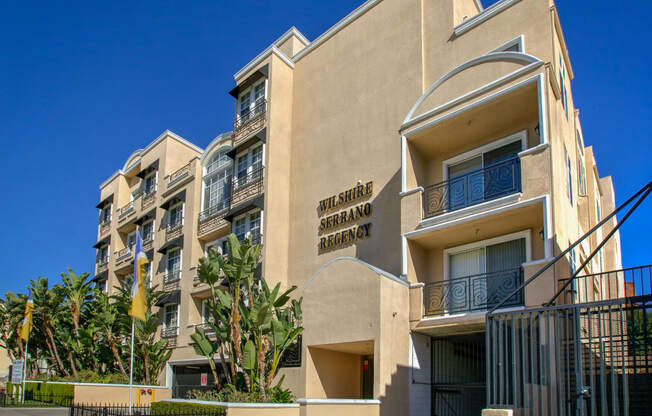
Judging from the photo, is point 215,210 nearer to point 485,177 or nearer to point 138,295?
point 138,295

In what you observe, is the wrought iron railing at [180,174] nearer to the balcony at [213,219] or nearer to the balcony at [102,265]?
the balcony at [213,219]

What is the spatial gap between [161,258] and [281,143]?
1371cm

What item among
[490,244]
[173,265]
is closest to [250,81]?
[173,265]

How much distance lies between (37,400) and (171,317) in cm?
802

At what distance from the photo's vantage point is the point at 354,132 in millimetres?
23359

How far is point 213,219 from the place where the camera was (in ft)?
102

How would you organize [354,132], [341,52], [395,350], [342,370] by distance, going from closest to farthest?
1. [395,350]
2. [342,370]
3. [354,132]
4. [341,52]

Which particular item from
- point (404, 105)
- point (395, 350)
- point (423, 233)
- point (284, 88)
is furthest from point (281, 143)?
point (395, 350)

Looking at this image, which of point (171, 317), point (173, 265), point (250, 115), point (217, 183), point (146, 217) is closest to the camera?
point (250, 115)

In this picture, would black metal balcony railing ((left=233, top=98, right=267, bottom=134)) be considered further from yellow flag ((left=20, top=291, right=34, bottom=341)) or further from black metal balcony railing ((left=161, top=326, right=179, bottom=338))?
yellow flag ((left=20, top=291, right=34, bottom=341))

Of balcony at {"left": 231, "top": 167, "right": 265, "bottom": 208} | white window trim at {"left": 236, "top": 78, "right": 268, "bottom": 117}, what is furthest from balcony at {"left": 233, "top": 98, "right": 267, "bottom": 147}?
balcony at {"left": 231, "top": 167, "right": 265, "bottom": 208}

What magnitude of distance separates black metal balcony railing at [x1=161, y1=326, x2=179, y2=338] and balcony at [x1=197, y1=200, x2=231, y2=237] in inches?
217

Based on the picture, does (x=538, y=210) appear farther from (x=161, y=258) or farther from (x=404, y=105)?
(x=161, y=258)

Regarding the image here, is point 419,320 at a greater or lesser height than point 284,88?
lesser
